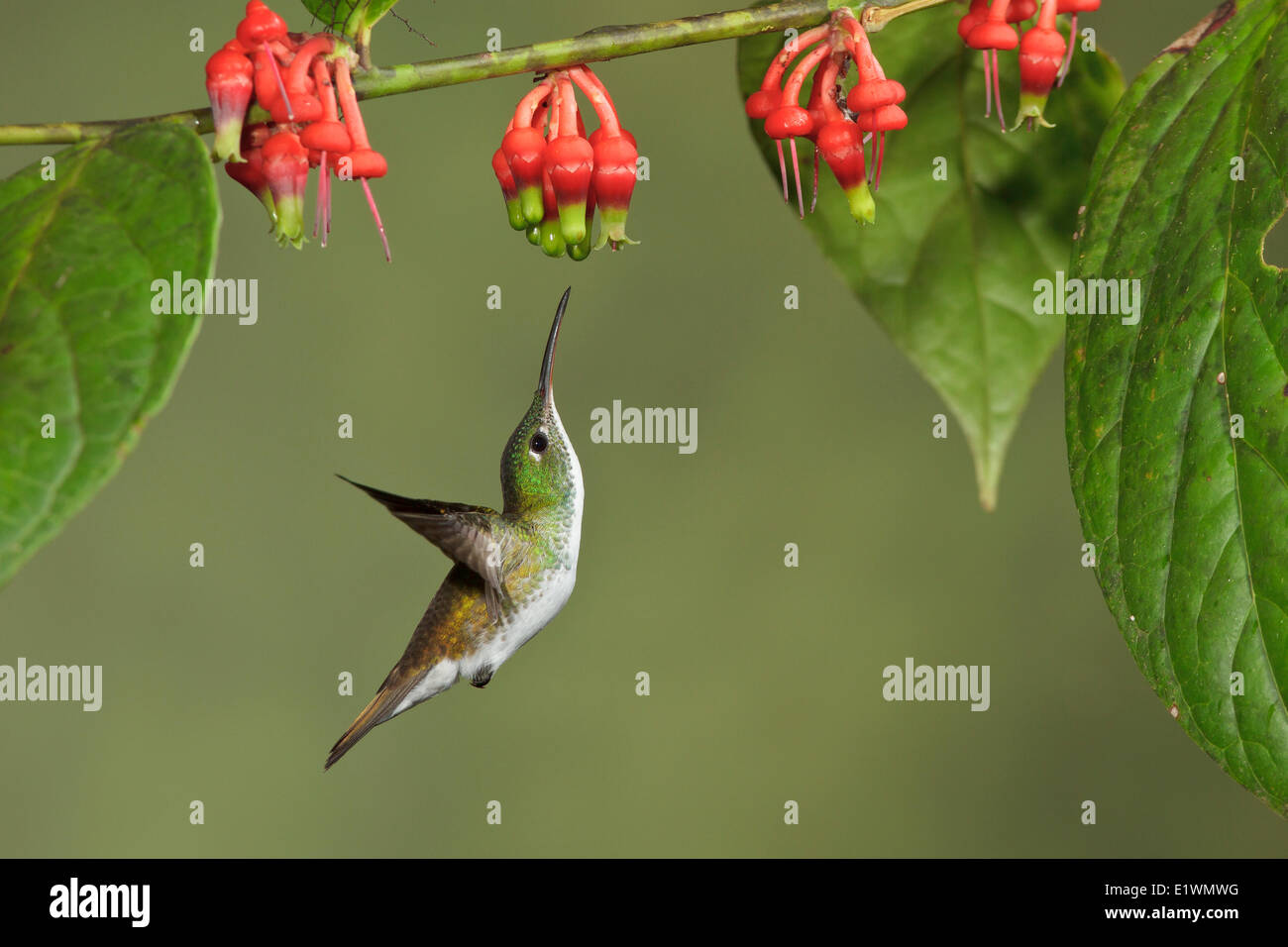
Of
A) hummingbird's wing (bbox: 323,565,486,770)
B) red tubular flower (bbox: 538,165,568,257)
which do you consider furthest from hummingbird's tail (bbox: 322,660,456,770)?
red tubular flower (bbox: 538,165,568,257)

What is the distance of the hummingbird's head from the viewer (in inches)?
19.8

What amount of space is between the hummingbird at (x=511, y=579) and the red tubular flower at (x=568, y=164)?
58mm

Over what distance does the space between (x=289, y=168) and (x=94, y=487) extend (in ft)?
0.50

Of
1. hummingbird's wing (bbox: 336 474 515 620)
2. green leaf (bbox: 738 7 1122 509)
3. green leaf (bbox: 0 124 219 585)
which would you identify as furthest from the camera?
green leaf (bbox: 738 7 1122 509)

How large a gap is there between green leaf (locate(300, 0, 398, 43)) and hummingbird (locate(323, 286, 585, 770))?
13 centimetres

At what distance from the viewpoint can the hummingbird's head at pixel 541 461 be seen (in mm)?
503

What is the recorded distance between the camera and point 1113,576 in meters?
0.43

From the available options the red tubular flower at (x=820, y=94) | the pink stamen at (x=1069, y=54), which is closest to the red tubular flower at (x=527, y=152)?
the red tubular flower at (x=820, y=94)

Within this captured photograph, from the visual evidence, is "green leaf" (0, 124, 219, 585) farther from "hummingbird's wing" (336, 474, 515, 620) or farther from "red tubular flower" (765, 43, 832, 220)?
"red tubular flower" (765, 43, 832, 220)

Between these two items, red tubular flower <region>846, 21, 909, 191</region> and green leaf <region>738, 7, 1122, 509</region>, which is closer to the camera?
red tubular flower <region>846, 21, 909, 191</region>

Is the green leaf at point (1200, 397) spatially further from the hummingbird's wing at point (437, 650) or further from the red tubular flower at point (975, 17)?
the hummingbird's wing at point (437, 650)

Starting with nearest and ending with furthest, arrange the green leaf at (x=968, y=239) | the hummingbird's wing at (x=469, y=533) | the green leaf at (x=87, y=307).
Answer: the green leaf at (x=87, y=307) < the hummingbird's wing at (x=469, y=533) < the green leaf at (x=968, y=239)

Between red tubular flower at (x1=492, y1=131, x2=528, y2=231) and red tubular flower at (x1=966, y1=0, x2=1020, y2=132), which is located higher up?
red tubular flower at (x1=966, y1=0, x2=1020, y2=132)

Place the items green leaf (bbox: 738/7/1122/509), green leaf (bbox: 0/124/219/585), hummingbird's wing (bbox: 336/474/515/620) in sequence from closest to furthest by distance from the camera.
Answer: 1. green leaf (bbox: 0/124/219/585)
2. hummingbird's wing (bbox: 336/474/515/620)
3. green leaf (bbox: 738/7/1122/509)
